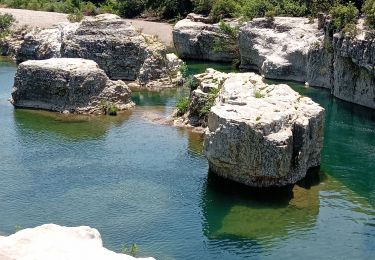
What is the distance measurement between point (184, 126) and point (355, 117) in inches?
537

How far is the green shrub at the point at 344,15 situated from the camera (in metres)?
53.2

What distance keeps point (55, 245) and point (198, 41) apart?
58.6m

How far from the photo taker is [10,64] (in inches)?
2648

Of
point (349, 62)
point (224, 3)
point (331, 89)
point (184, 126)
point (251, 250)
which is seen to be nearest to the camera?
point (251, 250)

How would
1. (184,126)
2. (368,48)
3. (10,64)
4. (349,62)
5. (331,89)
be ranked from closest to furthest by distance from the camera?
(184,126)
(368,48)
(349,62)
(331,89)
(10,64)

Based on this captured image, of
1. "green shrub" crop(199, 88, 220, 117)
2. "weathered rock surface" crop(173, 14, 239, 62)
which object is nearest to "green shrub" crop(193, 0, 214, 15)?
"weathered rock surface" crop(173, 14, 239, 62)

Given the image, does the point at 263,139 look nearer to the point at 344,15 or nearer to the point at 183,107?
the point at 183,107

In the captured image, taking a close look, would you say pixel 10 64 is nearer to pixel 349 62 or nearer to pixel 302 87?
pixel 302 87

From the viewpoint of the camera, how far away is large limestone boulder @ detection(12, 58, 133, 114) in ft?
156

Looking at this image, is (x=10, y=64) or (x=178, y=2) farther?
(x=178, y=2)

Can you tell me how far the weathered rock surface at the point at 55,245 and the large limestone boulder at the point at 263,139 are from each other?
1646 cm

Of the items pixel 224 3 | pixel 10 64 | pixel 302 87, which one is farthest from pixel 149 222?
pixel 224 3

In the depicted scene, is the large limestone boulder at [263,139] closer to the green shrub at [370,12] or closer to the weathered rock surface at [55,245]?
the weathered rock surface at [55,245]

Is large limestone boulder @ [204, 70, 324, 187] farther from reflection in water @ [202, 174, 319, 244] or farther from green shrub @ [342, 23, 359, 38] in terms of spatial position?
green shrub @ [342, 23, 359, 38]
